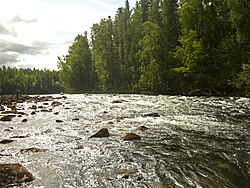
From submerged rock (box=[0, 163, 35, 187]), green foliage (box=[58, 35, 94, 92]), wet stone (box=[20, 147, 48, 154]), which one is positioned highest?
green foliage (box=[58, 35, 94, 92])

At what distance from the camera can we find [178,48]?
47.0 metres

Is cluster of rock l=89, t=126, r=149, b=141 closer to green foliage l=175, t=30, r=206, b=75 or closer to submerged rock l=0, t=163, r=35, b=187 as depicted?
submerged rock l=0, t=163, r=35, b=187

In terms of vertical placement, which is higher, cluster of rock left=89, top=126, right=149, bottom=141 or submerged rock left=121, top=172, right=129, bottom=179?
cluster of rock left=89, top=126, right=149, bottom=141

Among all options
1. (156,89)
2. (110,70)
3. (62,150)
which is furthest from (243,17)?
(110,70)

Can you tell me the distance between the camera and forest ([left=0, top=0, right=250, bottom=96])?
3585 cm

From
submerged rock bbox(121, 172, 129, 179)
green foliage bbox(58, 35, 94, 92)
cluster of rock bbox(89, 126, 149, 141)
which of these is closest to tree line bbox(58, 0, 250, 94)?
green foliage bbox(58, 35, 94, 92)

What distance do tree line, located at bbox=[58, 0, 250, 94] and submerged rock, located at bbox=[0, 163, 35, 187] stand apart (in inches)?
775

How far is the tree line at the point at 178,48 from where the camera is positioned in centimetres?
3544

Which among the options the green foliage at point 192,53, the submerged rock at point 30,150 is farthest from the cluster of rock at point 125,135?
the green foliage at point 192,53

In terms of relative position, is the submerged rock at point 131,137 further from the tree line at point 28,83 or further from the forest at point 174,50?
the tree line at point 28,83

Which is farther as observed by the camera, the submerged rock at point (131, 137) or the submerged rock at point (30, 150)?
the submerged rock at point (131, 137)

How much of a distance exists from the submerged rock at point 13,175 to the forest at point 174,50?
19.7 m

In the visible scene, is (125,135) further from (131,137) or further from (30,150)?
(30,150)

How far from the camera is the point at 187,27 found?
46250 mm
